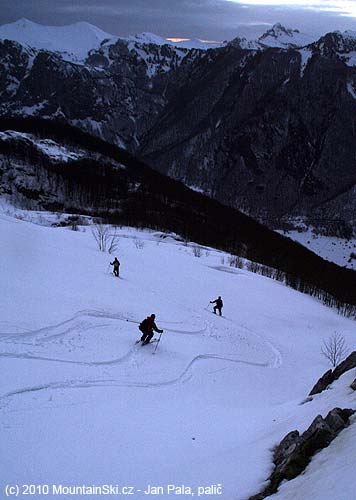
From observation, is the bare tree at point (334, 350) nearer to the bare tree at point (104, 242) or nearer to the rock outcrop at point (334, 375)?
the rock outcrop at point (334, 375)

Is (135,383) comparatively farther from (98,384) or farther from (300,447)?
(300,447)

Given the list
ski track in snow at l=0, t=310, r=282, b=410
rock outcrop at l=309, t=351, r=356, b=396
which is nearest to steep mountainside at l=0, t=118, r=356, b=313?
ski track in snow at l=0, t=310, r=282, b=410

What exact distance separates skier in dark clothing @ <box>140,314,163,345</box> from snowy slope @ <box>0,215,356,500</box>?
0.50 m

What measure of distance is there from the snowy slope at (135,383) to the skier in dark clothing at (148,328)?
499 millimetres

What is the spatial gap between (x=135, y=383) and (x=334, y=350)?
18543mm

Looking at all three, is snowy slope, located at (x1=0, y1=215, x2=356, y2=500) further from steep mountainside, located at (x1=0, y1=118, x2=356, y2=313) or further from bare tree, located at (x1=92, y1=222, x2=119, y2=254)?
steep mountainside, located at (x1=0, y1=118, x2=356, y2=313)

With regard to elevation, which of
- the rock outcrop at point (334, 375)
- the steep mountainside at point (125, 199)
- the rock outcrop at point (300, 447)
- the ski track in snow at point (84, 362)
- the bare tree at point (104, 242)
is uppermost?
the rock outcrop at point (300, 447)

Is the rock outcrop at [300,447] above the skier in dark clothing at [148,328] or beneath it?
above

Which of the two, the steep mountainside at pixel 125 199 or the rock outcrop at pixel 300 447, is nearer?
the rock outcrop at pixel 300 447

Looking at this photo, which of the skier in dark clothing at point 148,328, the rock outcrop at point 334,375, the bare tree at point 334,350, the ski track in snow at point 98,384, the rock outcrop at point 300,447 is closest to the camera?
the rock outcrop at point 300,447

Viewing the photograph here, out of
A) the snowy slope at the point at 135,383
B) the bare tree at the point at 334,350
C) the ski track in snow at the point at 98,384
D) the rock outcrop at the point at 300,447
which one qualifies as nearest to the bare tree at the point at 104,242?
the snowy slope at the point at 135,383

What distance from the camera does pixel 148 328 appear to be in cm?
1798

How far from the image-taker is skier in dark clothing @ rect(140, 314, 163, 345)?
58.8ft

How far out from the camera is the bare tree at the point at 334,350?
26750 mm
